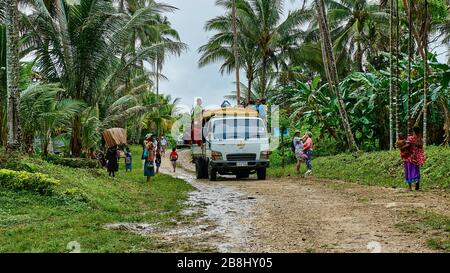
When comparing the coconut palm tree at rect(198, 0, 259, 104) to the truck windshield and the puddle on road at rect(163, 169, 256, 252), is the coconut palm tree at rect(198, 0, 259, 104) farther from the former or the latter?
the puddle on road at rect(163, 169, 256, 252)

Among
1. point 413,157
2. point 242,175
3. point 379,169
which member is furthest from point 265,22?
point 413,157

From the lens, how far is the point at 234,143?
17.2m

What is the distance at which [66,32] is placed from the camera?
1875 centimetres

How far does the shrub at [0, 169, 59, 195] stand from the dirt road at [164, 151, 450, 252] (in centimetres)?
305

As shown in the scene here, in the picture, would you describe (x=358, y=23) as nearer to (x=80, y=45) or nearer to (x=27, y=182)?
(x=80, y=45)

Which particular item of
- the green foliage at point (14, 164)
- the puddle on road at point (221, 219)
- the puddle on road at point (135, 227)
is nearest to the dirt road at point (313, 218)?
the puddle on road at point (221, 219)

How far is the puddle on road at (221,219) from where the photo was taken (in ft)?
22.3

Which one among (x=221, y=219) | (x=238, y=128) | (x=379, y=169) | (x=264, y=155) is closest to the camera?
(x=221, y=219)

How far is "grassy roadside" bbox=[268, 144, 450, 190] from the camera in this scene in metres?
13.3

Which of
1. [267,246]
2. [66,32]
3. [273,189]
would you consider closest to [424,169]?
[273,189]

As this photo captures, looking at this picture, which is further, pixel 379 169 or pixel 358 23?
pixel 358 23

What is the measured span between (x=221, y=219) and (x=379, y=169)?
28.0 ft

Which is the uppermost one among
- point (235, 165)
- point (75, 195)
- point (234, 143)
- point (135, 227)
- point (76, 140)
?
point (76, 140)

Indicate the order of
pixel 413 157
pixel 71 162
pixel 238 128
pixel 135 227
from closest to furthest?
pixel 135 227
pixel 413 157
pixel 71 162
pixel 238 128
